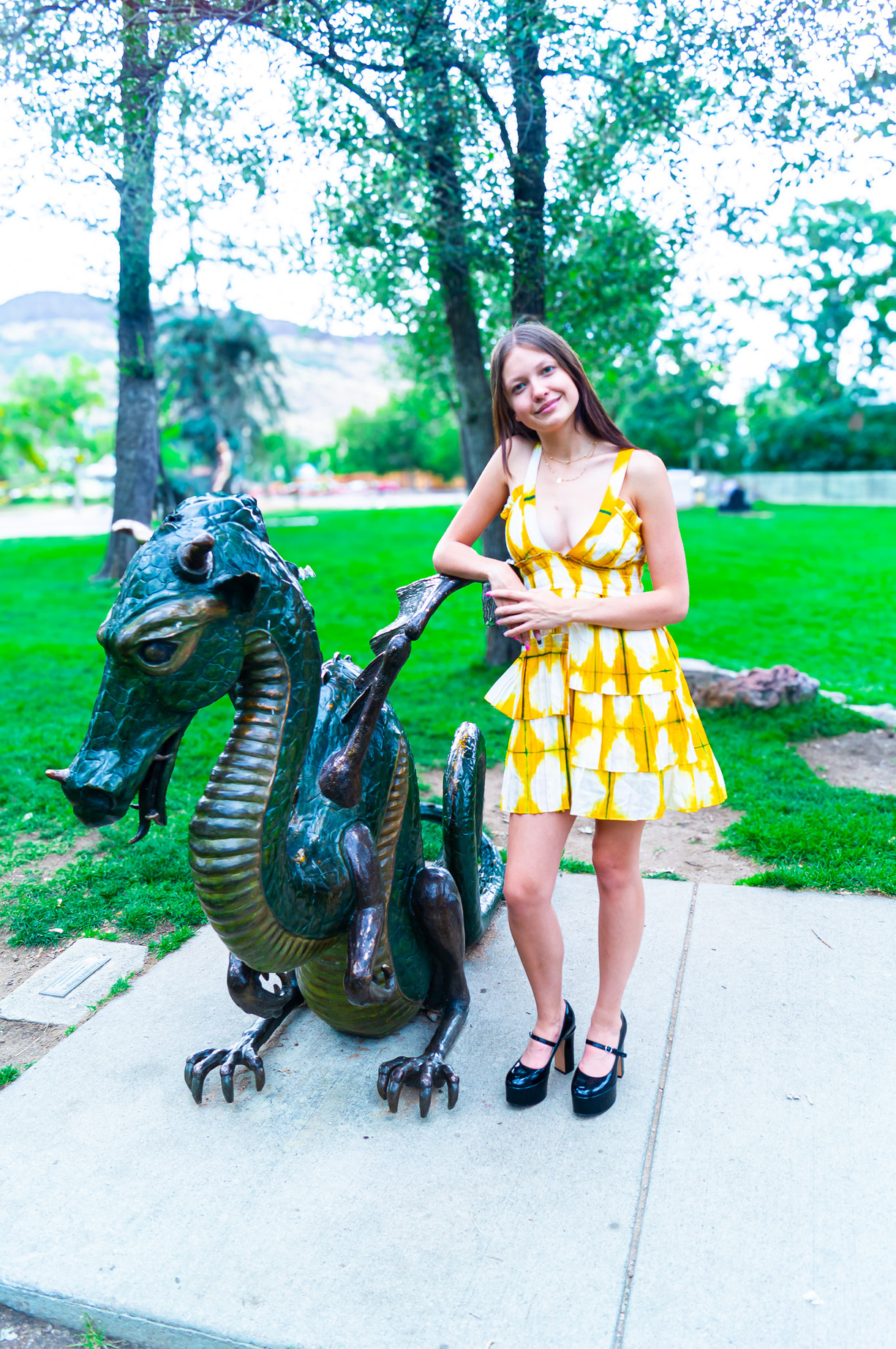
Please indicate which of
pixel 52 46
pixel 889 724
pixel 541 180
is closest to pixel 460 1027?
pixel 889 724

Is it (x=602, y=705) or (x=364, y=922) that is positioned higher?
(x=602, y=705)

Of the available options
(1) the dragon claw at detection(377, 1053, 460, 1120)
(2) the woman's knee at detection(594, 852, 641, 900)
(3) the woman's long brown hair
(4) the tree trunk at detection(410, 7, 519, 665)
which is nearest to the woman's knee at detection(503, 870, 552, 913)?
(2) the woman's knee at detection(594, 852, 641, 900)

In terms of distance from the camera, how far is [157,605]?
199 cm

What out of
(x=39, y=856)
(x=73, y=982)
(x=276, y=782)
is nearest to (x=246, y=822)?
(x=276, y=782)

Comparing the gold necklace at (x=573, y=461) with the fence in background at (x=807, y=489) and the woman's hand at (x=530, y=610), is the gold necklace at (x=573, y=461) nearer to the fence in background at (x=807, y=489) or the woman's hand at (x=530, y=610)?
the woman's hand at (x=530, y=610)

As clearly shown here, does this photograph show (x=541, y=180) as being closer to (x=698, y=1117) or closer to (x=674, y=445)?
(x=698, y=1117)

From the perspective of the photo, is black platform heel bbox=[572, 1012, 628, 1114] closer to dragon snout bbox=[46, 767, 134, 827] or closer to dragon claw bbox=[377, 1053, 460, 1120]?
dragon claw bbox=[377, 1053, 460, 1120]

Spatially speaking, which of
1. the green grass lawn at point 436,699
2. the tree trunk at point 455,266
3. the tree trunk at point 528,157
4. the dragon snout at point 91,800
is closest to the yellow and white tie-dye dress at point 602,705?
the dragon snout at point 91,800

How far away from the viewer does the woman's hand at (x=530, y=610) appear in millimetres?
2283

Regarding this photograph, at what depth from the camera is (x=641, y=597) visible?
91.3 inches

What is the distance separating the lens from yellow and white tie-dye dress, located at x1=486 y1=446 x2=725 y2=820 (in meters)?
2.34

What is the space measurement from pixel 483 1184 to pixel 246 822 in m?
1.03

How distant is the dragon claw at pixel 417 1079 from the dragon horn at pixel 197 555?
1423 mm

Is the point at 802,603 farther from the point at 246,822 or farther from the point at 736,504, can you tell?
the point at 736,504
